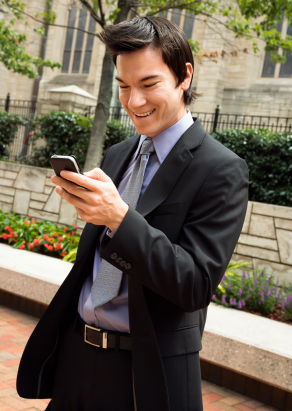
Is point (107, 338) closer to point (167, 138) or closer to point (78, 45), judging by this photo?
point (167, 138)

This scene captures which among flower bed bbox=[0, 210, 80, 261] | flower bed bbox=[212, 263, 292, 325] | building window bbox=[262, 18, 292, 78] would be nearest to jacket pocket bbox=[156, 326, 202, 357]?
flower bed bbox=[212, 263, 292, 325]

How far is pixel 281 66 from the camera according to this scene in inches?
669

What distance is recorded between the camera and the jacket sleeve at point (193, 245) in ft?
4.21

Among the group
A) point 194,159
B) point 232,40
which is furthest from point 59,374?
point 232,40

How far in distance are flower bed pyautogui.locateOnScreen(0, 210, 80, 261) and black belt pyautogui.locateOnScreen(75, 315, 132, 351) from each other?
4.84 metres

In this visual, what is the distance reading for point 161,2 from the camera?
318 inches

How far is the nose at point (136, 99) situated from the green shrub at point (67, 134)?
26.3 feet

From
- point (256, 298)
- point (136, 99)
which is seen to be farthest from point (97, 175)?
point (256, 298)

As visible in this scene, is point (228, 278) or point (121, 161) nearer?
point (121, 161)

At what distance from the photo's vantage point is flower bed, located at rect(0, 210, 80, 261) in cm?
679

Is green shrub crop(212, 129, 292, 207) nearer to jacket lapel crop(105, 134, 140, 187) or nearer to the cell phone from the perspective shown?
jacket lapel crop(105, 134, 140, 187)

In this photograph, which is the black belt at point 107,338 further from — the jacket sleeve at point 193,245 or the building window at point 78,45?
the building window at point 78,45

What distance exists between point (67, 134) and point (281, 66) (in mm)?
10384

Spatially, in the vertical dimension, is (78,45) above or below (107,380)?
above
